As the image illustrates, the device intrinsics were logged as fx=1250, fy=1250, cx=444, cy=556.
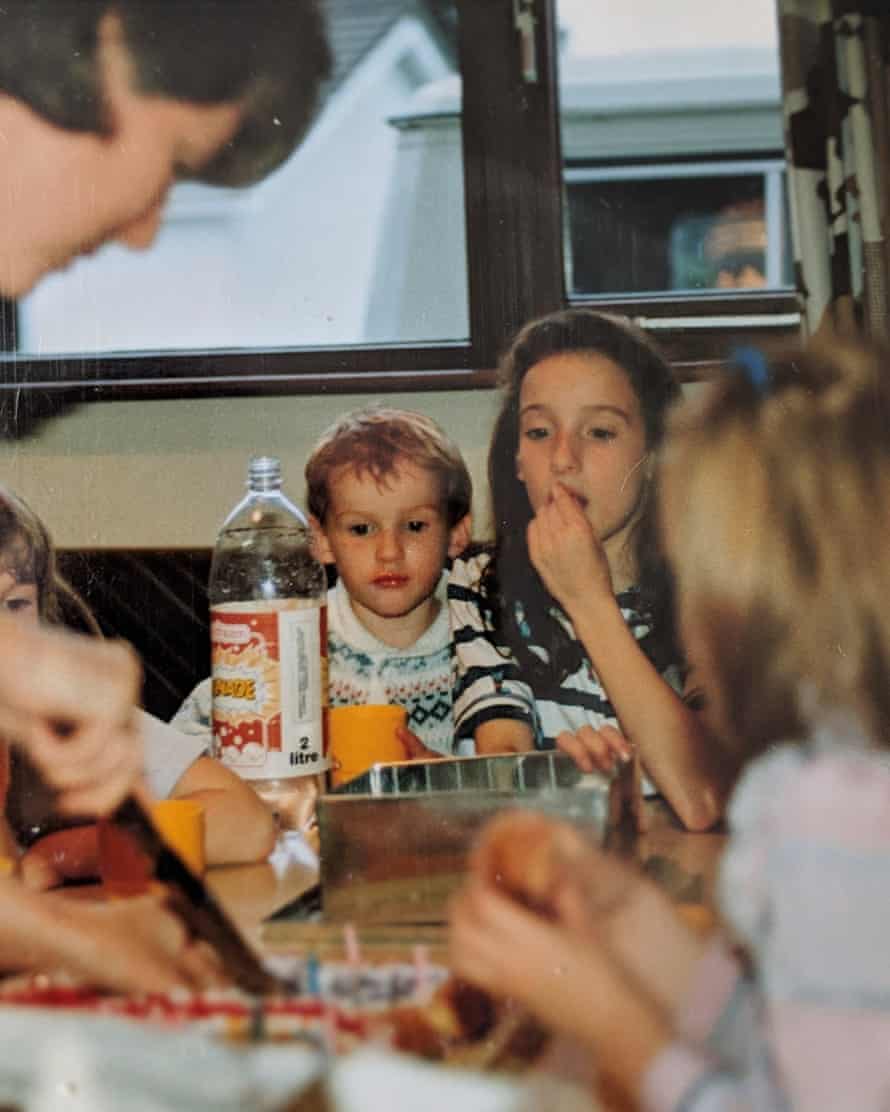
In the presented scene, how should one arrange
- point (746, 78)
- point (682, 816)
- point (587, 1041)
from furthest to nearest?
1. point (746, 78)
2. point (682, 816)
3. point (587, 1041)

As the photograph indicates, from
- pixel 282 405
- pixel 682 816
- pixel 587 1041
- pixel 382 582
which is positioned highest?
pixel 282 405

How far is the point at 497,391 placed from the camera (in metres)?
0.97

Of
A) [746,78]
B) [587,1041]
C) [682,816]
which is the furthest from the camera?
[746,78]

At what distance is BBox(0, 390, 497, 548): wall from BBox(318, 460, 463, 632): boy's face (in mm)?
34

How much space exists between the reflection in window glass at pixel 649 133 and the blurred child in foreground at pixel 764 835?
0.12m

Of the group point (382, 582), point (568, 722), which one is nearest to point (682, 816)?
point (568, 722)

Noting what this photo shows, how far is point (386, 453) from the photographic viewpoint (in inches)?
38.8

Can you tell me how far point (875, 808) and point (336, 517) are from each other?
45 cm

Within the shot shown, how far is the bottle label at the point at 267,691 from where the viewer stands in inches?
36.7

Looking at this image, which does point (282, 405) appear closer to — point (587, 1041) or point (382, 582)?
point (382, 582)

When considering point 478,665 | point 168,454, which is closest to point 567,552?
point 478,665

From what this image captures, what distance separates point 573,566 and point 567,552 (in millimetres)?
12

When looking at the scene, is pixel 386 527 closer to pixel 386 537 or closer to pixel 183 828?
pixel 386 537

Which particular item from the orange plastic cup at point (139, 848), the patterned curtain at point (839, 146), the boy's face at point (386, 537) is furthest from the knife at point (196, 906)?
the patterned curtain at point (839, 146)
